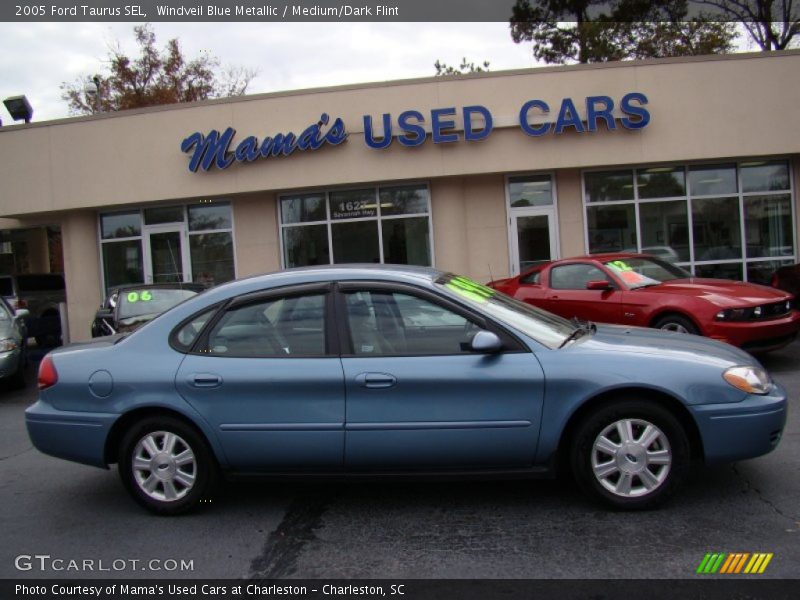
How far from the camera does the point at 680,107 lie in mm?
13227

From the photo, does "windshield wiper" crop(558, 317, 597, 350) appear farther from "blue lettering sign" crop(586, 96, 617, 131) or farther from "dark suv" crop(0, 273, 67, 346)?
"dark suv" crop(0, 273, 67, 346)

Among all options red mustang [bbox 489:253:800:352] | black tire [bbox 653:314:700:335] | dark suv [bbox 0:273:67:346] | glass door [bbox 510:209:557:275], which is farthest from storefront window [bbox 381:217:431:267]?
dark suv [bbox 0:273:67:346]

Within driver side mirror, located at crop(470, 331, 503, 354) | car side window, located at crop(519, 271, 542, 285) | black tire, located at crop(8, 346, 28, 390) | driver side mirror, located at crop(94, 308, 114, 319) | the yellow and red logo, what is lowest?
the yellow and red logo

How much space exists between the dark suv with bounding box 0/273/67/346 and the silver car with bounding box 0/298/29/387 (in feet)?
14.7

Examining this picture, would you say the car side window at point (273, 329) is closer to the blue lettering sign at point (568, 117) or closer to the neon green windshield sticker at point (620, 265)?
the neon green windshield sticker at point (620, 265)

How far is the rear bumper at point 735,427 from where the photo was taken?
155 inches

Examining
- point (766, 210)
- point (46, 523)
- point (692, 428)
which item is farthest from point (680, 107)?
point (46, 523)

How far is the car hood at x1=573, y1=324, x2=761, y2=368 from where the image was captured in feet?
13.5

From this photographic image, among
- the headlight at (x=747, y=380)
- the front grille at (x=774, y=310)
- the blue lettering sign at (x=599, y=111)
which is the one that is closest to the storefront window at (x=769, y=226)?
the blue lettering sign at (x=599, y=111)

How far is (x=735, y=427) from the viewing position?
3.95 metres

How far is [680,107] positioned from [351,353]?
11.3 m

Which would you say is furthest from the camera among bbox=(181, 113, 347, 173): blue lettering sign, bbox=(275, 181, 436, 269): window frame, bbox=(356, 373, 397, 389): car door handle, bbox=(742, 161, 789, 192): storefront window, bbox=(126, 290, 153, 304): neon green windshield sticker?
bbox=(275, 181, 436, 269): window frame

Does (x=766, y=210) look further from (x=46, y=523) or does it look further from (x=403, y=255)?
(x=46, y=523)
